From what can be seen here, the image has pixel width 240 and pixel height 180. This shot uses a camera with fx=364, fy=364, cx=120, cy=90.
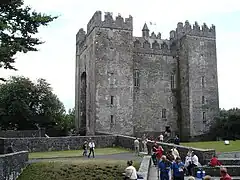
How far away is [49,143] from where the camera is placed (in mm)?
29828

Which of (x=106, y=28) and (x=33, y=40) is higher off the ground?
(x=106, y=28)

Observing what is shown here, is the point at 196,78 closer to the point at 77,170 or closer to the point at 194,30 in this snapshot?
the point at 194,30

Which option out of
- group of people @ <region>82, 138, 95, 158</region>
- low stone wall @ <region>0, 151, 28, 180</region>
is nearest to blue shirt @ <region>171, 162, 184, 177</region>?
low stone wall @ <region>0, 151, 28, 180</region>

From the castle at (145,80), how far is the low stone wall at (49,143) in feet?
21.0

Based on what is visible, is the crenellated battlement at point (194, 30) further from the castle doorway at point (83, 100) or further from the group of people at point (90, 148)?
the group of people at point (90, 148)

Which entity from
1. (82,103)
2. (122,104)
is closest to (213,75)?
(122,104)

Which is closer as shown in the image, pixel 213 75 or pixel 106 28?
pixel 106 28

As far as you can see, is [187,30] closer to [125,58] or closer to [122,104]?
[125,58]

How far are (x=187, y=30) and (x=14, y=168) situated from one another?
103ft

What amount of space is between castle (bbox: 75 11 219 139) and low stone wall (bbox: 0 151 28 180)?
58.5ft

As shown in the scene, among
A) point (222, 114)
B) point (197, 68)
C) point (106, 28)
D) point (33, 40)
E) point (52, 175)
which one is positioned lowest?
point (52, 175)

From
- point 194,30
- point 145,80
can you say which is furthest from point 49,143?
point 194,30

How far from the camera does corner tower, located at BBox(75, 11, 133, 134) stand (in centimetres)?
3875

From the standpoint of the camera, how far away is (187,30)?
44.2m
